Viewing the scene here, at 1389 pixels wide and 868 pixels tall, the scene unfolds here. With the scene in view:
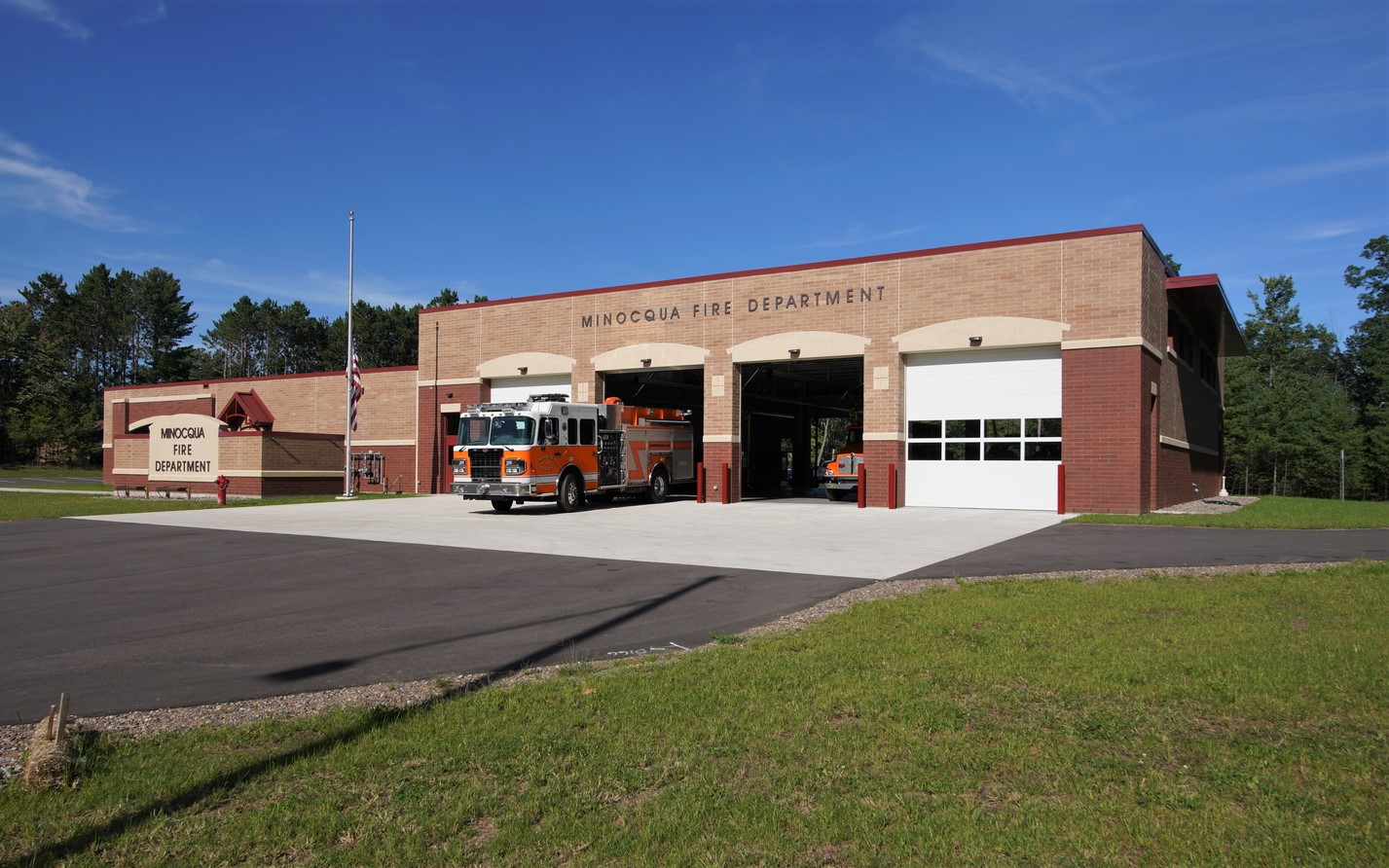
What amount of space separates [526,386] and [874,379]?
13516 mm

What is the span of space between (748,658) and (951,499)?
19976mm

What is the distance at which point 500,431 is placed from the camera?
2339cm

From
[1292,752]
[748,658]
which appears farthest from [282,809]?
[1292,752]

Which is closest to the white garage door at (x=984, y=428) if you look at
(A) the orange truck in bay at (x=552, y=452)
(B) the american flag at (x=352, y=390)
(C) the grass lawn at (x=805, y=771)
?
(A) the orange truck in bay at (x=552, y=452)

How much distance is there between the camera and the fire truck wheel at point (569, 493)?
2419 centimetres

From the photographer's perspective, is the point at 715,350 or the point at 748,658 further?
the point at 715,350

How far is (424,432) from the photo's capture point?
35.8m

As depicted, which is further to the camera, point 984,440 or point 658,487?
point 658,487

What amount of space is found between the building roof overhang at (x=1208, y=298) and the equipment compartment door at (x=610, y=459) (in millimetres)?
16993

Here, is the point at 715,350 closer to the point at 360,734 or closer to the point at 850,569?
the point at 850,569

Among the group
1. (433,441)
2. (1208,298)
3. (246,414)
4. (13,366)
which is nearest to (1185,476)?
(1208,298)

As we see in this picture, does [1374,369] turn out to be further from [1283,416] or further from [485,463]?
[485,463]

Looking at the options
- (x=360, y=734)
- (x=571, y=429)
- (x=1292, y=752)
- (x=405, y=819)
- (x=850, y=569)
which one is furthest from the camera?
(x=571, y=429)

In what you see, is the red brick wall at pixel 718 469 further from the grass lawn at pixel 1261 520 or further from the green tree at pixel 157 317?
the green tree at pixel 157 317
